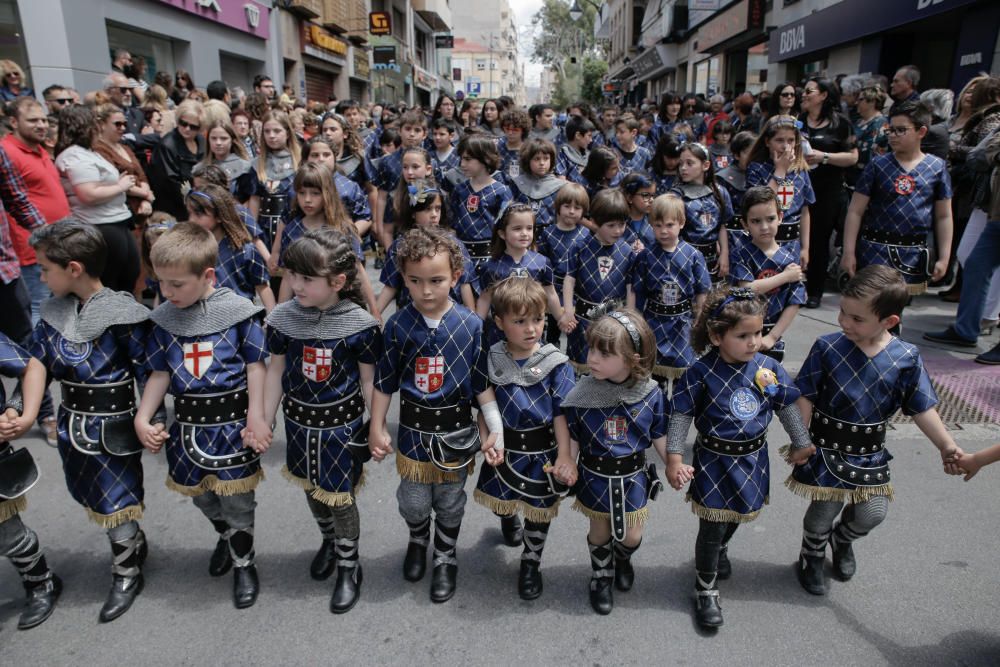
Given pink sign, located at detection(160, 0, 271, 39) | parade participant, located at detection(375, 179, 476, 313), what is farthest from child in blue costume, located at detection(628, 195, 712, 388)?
pink sign, located at detection(160, 0, 271, 39)

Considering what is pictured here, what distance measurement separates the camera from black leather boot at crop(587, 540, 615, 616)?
2.75 m

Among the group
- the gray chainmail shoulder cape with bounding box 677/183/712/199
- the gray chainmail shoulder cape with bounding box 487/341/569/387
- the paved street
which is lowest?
the paved street

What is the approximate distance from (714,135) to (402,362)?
7.57m

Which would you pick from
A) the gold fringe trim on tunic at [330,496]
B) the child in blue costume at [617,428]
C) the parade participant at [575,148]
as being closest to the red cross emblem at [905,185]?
the child in blue costume at [617,428]

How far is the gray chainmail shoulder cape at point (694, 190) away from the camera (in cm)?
468

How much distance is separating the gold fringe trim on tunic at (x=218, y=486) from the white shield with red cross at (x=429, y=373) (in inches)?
32.4

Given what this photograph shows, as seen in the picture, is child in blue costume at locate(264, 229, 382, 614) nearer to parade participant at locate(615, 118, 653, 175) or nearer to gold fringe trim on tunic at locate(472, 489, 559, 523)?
gold fringe trim on tunic at locate(472, 489, 559, 523)

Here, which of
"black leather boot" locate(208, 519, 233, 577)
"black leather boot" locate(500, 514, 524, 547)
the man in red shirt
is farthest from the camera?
the man in red shirt

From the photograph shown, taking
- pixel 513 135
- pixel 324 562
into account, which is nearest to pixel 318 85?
pixel 513 135

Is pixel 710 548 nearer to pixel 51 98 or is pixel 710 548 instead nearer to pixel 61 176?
pixel 61 176

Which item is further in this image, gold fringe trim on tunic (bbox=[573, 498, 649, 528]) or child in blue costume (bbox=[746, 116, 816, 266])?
child in blue costume (bbox=[746, 116, 816, 266])

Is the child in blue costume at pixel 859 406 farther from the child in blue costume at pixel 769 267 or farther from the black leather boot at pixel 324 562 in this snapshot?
the black leather boot at pixel 324 562

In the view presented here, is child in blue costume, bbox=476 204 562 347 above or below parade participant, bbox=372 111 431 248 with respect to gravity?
below

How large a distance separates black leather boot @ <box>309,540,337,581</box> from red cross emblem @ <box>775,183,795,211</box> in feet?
12.1
